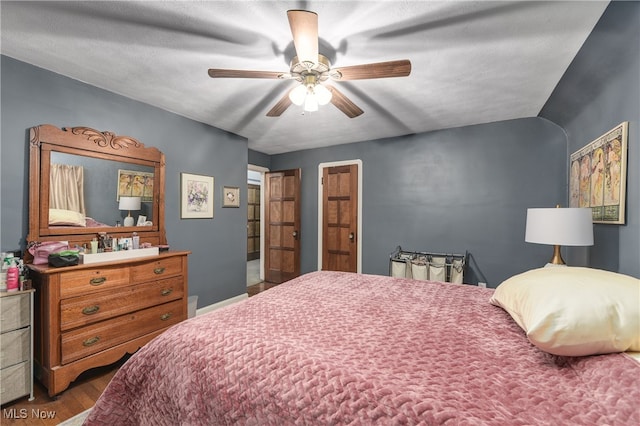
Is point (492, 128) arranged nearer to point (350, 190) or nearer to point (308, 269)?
point (350, 190)

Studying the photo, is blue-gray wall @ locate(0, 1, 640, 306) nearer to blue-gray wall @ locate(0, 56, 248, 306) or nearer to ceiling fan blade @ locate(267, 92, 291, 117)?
blue-gray wall @ locate(0, 56, 248, 306)

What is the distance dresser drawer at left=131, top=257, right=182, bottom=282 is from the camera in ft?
7.75

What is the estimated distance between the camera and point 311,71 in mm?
1818

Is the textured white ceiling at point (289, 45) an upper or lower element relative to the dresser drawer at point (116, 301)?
upper

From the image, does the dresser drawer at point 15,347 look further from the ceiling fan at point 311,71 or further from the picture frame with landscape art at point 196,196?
the ceiling fan at point 311,71

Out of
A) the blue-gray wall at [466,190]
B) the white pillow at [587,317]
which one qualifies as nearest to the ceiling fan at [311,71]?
the white pillow at [587,317]

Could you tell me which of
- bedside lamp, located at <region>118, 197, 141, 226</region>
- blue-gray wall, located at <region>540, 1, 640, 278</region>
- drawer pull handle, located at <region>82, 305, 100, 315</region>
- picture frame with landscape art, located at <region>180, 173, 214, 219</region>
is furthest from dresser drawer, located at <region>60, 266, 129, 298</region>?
blue-gray wall, located at <region>540, 1, 640, 278</region>

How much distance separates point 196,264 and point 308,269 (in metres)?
2.00

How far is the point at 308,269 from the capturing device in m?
4.84

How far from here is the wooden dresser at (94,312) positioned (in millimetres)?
1893

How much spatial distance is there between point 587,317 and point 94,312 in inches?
114

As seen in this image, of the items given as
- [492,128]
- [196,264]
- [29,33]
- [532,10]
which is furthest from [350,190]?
[29,33]

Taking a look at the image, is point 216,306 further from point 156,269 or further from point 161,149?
point 161,149

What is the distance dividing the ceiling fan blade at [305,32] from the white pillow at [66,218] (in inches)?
91.9
